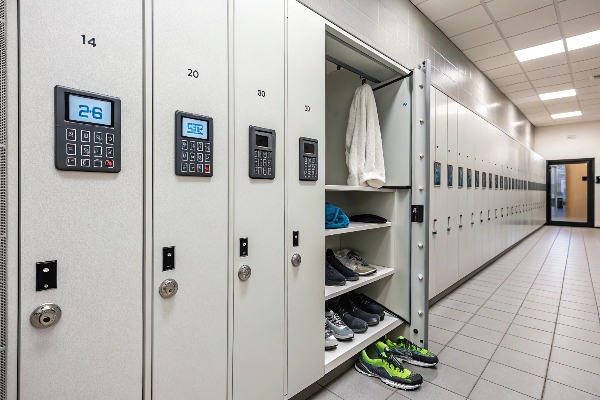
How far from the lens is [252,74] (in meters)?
1.37

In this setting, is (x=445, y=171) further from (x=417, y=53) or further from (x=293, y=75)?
(x=293, y=75)

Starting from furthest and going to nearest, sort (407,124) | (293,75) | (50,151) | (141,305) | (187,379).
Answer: (407,124) → (293,75) → (187,379) → (141,305) → (50,151)

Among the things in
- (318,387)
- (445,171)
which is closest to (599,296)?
(445,171)

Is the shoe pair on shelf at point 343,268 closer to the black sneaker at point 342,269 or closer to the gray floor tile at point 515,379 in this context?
the black sneaker at point 342,269

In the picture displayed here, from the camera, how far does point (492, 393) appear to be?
1.87 metres

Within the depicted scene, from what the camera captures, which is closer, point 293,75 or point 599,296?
point 293,75

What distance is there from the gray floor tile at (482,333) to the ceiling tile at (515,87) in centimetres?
583

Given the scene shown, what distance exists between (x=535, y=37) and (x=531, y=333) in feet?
13.5

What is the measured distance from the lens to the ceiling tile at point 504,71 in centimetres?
548

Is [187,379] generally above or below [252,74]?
below

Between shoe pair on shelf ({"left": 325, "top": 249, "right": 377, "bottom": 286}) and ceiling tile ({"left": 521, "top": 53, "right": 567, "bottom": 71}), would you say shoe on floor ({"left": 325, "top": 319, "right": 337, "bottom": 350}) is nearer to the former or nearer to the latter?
shoe pair on shelf ({"left": 325, "top": 249, "right": 377, "bottom": 286})

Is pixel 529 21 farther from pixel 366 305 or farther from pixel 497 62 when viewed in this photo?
pixel 366 305

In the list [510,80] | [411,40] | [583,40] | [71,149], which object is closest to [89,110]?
[71,149]

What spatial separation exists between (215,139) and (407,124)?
1605 millimetres
